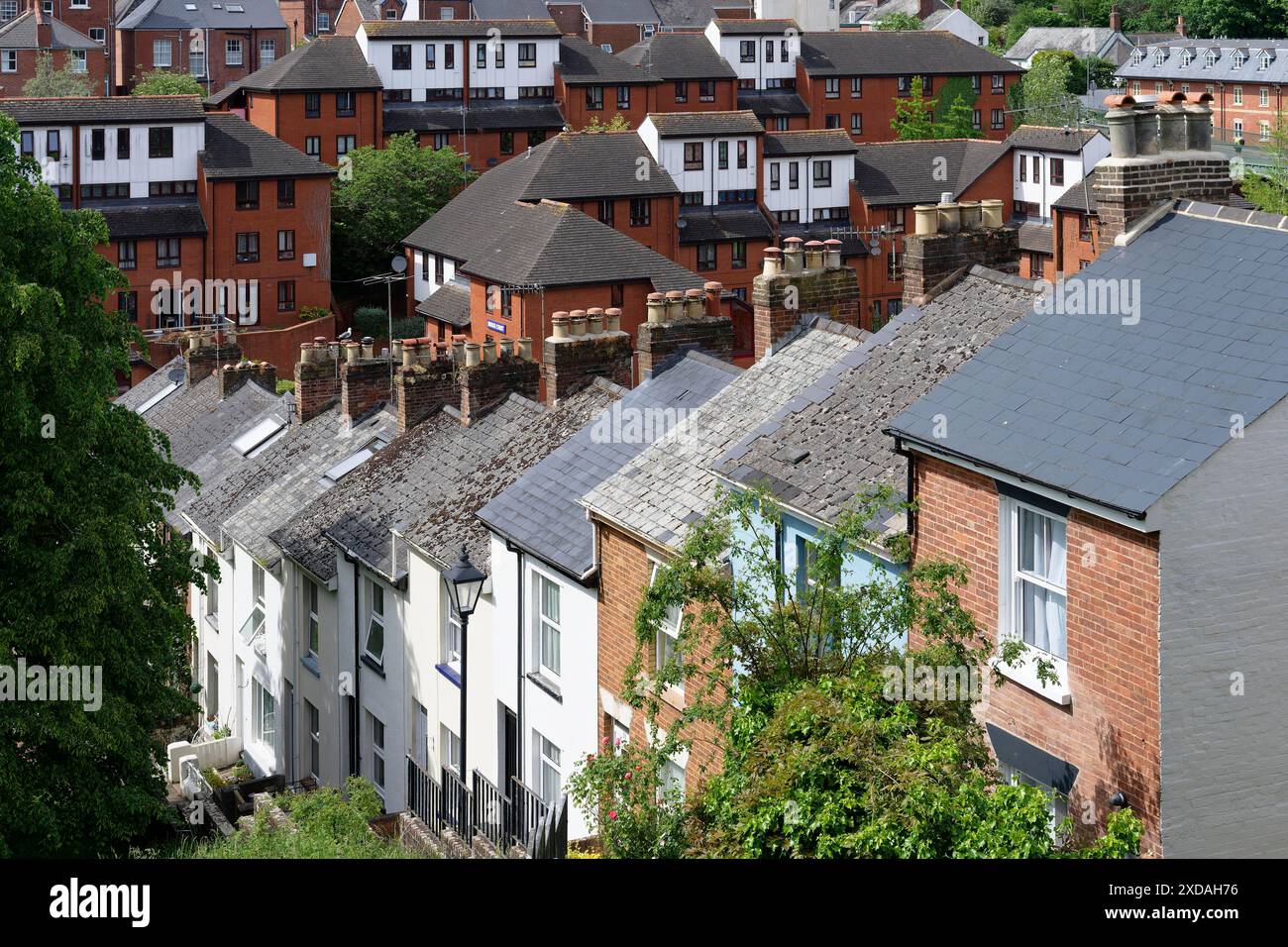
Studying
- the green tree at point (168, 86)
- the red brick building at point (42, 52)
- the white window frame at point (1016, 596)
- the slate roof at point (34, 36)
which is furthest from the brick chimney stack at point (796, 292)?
the slate roof at point (34, 36)

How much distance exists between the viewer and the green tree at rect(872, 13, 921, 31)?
14224cm

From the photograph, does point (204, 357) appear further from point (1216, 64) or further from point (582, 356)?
point (1216, 64)

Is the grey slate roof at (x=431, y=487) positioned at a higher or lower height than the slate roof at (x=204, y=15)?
lower

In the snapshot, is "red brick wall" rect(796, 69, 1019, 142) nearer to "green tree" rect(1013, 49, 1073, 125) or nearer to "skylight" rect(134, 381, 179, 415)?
"green tree" rect(1013, 49, 1073, 125)

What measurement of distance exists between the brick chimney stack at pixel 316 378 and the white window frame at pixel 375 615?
8565 millimetres

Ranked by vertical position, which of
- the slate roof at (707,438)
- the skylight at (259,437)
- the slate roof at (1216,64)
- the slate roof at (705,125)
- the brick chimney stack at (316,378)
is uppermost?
the slate roof at (1216,64)

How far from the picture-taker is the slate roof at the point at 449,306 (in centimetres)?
7238

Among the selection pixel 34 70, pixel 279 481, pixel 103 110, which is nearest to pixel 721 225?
pixel 103 110

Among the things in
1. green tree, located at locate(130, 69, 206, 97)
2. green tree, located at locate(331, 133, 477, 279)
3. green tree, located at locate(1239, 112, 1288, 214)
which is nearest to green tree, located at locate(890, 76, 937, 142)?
green tree, located at locate(1239, 112, 1288, 214)

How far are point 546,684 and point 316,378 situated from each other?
1499 centimetres

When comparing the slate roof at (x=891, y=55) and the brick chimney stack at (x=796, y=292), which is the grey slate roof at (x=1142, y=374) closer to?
the brick chimney stack at (x=796, y=292)

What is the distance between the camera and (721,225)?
83750mm

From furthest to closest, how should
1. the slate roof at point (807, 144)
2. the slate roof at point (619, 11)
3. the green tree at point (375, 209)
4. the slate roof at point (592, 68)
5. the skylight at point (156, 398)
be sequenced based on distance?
the slate roof at point (619, 11)
the slate roof at point (592, 68)
the slate roof at point (807, 144)
the green tree at point (375, 209)
the skylight at point (156, 398)

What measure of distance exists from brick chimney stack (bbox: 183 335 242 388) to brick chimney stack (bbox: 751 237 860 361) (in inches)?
1000
